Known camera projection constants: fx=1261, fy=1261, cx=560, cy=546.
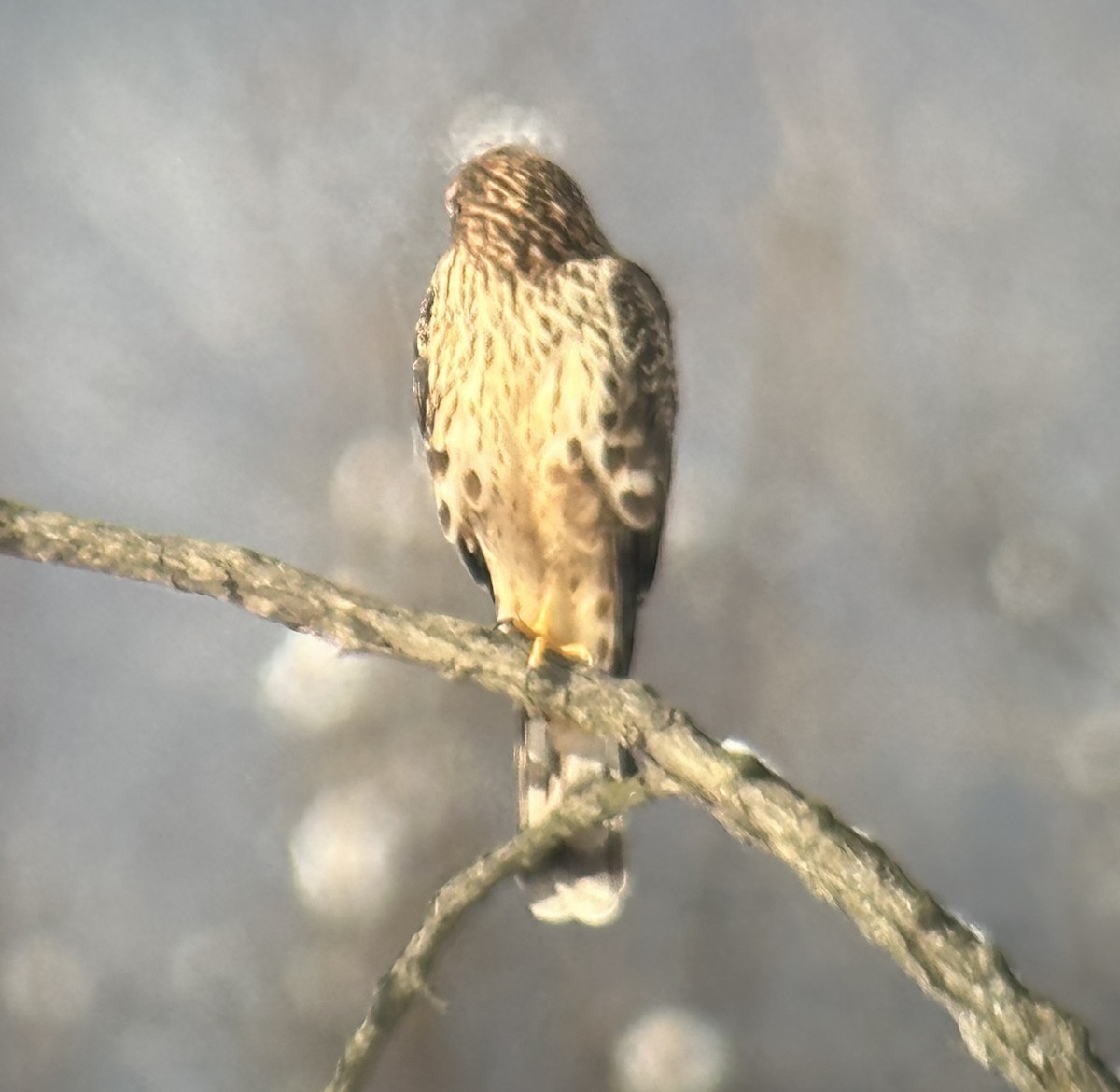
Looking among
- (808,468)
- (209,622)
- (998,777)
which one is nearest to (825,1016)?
(998,777)

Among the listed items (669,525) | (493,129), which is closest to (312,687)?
(669,525)

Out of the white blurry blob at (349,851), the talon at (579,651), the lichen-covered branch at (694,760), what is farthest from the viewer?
the white blurry blob at (349,851)

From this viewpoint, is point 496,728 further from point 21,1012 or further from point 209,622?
point 21,1012

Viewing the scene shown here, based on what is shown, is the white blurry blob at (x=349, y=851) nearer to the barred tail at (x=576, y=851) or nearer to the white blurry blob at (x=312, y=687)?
the white blurry blob at (x=312, y=687)

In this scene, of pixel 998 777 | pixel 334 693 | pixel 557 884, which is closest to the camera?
pixel 557 884

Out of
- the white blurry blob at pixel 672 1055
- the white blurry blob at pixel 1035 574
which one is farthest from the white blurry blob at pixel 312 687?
the white blurry blob at pixel 1035 574

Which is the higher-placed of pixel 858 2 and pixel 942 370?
pixel 858 2
